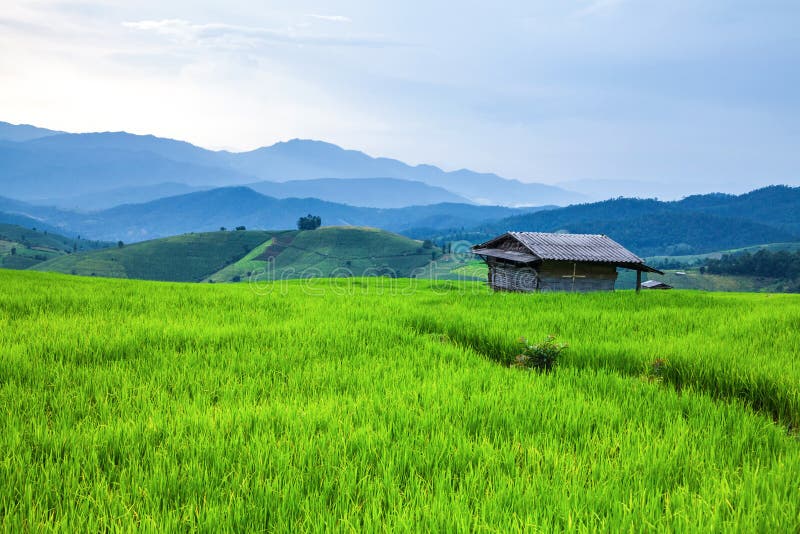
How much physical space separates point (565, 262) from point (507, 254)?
3.65 meters

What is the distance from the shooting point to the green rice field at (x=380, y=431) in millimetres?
2924

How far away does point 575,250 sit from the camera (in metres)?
26.7

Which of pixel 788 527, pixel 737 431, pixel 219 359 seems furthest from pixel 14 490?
pixel 737 431

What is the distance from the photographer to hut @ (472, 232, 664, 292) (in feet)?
84.4

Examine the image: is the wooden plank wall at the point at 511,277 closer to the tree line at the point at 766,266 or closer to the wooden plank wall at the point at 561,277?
the wooden plank wall at the point at 561,277

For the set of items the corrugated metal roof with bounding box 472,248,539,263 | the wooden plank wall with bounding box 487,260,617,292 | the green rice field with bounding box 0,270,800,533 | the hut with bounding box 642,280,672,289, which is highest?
the corrugated metal roof with bounding box 472,248,539,263

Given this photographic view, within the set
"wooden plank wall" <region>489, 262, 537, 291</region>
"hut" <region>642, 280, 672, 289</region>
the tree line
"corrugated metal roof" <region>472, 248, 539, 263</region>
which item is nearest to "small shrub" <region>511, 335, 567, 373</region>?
"corrugated metal roof" <region>472, 248, 539, 263</region>

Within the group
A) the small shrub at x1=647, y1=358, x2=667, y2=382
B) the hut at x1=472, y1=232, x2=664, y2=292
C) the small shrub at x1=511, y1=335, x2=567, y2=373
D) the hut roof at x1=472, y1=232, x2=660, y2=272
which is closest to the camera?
the small shrub at x1=647, y1=358, x2=667, y2=382

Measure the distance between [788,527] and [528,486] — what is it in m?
1.62

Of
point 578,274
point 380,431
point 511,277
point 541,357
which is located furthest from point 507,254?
point 380,431

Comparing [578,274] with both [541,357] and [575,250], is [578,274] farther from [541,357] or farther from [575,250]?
[541,357]

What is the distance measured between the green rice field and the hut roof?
1724 centimetres

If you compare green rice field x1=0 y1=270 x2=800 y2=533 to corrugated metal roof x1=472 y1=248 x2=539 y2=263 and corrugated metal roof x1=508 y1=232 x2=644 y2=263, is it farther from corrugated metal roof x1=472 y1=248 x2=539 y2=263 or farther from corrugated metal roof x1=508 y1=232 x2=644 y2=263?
corrugated metal roof x1=508 y1=232 x2=644 y2=263

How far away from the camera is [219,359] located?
6.64m
